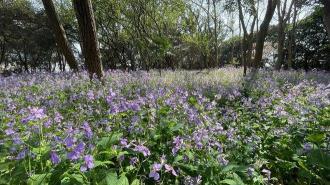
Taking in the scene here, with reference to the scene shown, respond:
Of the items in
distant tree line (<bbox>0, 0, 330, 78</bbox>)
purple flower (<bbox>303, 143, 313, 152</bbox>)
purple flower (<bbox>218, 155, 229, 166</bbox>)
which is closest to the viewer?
purple flower (<bbox>218, 155, 229, 166</bbox>)

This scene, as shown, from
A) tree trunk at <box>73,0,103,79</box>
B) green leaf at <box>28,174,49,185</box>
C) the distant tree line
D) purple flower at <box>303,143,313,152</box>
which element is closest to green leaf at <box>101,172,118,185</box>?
green leaf at <box>28,174,49,185</box>

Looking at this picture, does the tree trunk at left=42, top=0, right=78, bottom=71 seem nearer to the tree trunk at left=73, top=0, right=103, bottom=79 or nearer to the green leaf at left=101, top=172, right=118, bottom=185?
the tree trunk at left=73, top=0, right=103, bottom=79

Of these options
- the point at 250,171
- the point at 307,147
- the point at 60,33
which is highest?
the point at 60,33

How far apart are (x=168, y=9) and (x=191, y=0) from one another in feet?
13.1

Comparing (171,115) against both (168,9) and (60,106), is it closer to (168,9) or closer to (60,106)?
(60,106)

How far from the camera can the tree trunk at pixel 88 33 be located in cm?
797

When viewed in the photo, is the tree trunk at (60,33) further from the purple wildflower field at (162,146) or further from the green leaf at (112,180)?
the green leaf at (112,180)

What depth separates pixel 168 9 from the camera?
27578mm

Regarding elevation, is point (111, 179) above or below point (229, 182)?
above

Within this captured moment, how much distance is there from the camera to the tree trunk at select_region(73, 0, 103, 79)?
7969mm

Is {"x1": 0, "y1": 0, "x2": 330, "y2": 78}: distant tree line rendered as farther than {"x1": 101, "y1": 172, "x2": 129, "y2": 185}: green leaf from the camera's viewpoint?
Yes

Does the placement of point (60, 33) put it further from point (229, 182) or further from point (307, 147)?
point (229, 182)

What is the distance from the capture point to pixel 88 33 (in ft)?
26.7

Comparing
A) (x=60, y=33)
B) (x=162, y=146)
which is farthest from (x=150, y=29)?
(x=162, y=146)
